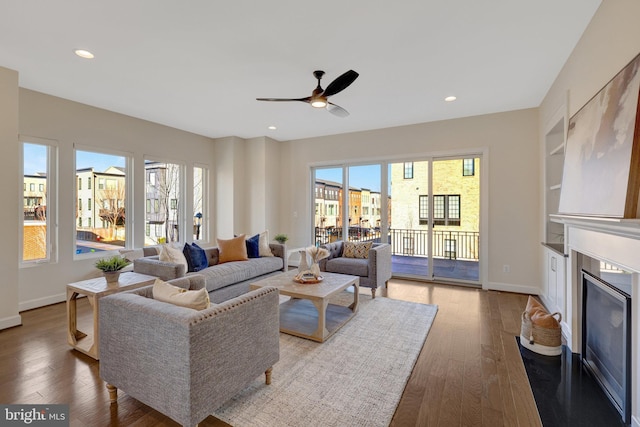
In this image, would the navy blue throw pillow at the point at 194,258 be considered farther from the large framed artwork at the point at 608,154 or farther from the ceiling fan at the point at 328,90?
the large framed artwork at the point at 608,154

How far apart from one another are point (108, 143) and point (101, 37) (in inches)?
94.1

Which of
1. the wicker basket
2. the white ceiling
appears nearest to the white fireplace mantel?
the wicker basket

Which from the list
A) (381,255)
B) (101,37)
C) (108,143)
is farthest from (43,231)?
(381,255)

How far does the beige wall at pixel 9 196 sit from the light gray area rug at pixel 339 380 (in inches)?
120

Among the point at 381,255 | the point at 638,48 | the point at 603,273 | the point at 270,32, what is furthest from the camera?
the point at 381,255

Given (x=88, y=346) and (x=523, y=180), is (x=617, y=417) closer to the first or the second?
(x=523, y=180)

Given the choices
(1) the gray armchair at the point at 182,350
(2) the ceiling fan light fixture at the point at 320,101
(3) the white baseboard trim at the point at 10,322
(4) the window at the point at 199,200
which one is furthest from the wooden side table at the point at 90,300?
(4) the window at the point at 199,200

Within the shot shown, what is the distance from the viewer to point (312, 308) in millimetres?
3643

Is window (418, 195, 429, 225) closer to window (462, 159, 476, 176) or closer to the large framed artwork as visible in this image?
window (462, 159, 476, 176)

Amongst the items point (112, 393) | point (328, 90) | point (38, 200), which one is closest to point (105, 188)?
point (38, 200)

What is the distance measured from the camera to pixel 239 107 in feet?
14.1

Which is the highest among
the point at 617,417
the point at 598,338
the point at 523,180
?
the point at 523,180

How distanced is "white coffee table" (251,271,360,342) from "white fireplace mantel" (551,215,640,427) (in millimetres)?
2034

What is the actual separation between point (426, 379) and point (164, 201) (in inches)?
203
